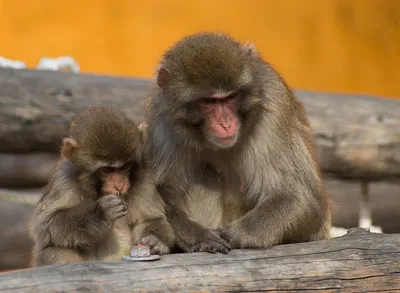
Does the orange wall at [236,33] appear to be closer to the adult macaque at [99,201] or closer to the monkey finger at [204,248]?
the adult macaque at [99,201]

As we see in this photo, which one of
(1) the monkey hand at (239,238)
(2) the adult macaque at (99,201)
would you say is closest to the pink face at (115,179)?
(2) the adult macaque at (99,201)

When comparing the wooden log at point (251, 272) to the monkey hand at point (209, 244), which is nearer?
the wooden log at point (251, 272)

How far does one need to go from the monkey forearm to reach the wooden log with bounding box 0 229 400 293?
17.3 inches

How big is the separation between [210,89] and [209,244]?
2.57 feet

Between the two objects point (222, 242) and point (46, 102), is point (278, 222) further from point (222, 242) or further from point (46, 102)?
point (46, 102)

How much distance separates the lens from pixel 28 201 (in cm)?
731

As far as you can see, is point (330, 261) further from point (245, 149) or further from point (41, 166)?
point (41, 166)

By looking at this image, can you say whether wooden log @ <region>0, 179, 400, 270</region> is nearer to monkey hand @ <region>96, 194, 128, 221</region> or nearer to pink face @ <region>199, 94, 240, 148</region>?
monkey hand @ <region>96, 194, 128, 221</region>

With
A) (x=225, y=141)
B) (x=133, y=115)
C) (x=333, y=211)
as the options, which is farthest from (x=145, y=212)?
(x=333, y=211)

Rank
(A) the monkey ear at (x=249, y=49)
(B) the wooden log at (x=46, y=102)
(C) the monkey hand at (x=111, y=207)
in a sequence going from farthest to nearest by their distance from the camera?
(B) the wooden log at (x=46, y=102), (A) the monkey ear at (x=249, y=49), (C) the monkey hand at (x=111, y=207)

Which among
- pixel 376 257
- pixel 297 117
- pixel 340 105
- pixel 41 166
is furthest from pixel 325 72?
pixel 376 257

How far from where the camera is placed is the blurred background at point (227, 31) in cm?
758

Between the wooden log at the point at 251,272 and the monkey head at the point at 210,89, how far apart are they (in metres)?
0.65

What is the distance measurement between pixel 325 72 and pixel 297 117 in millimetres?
5340
